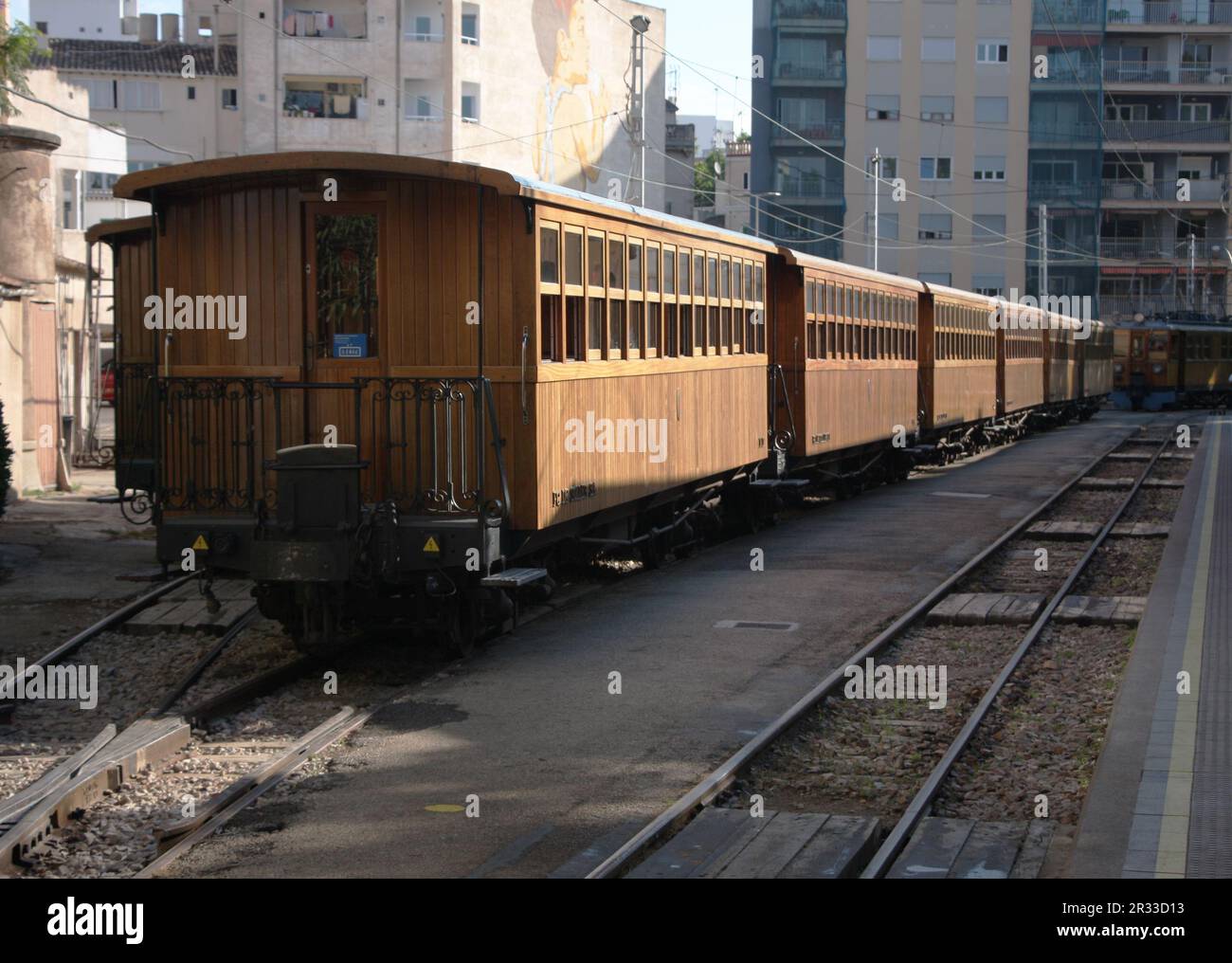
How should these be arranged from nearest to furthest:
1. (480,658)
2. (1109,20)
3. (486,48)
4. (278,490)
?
1. (278,490)
2. (480,658)
3. (486,48)
4. (1109,20)

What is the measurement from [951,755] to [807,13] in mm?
64263

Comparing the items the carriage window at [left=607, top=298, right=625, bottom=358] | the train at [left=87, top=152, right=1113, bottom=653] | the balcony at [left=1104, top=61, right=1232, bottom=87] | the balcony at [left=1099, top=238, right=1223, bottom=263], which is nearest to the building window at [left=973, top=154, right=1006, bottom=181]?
the balcony at [left=1099, top=238, right=1223, bottom=263]

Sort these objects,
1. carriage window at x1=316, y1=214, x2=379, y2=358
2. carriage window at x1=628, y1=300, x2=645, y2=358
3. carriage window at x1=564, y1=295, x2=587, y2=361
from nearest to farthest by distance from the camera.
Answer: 1. carriage window at x1=316, y1=214, x2=379, y2=358
2. carriage window at x1=564, y1=295, x2=587, y2=361
3. carriage window at x1=628, y1=300, x2=645, y2=358

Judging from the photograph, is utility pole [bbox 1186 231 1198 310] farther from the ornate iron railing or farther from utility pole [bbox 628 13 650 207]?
the ornate iron railing

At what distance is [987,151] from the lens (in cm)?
6919

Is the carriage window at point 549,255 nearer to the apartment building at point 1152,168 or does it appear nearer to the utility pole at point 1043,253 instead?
the utility pole at point 1043,253

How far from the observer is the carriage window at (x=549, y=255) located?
1106 cm

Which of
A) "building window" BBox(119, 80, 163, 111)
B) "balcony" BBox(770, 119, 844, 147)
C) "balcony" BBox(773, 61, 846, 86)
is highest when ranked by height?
"balcony" BBox(773, 61, 846, 86)

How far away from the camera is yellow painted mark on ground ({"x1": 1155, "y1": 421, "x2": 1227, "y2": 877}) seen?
6566 millimetres

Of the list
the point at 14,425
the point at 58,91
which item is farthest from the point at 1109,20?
the point at 14,425

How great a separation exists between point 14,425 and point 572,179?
4031cm

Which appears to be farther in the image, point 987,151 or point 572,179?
point 987,151

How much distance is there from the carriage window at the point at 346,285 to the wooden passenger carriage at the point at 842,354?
350 inches
